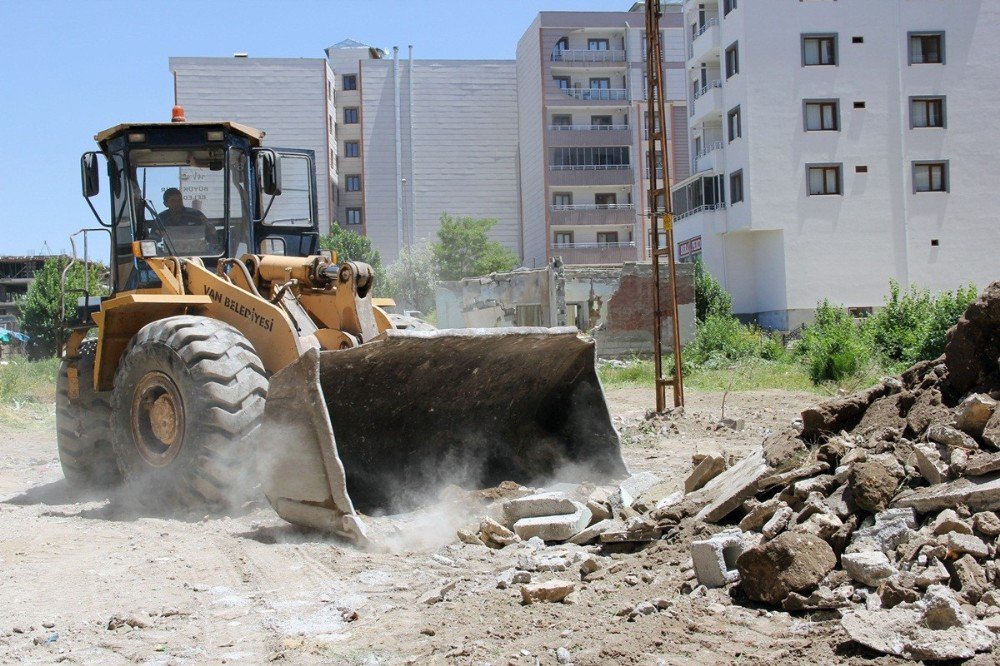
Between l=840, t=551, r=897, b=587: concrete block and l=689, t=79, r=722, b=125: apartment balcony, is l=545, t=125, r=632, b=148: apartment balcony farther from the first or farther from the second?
l=840, t=551, r=897, b=587: concrete block

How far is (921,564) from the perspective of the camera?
446cm

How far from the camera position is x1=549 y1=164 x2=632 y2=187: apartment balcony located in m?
58.9

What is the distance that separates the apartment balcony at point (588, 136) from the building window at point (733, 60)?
57.1 feet

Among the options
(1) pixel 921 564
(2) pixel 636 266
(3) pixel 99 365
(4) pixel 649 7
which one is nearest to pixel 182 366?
(3) pixel 99 365

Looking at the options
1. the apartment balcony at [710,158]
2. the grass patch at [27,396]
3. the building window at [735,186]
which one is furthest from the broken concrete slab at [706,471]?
the apartment balcony at [710,158]

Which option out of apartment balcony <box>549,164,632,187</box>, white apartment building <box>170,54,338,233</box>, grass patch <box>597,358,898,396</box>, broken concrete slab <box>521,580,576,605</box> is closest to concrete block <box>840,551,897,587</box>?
broken concrete slab <box>521,580,576,605</box>

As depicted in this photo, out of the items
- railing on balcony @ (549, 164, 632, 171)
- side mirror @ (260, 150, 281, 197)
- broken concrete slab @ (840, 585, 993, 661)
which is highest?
railing on balcony @ (549, 164, 632, 171)

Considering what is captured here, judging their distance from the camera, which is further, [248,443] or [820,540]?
[248,443]

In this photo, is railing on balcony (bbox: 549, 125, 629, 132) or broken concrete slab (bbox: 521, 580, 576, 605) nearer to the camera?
broken concrete slab (bbox: 521, 580, 576, 605)

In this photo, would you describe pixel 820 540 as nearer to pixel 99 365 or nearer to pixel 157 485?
pixel 157 485

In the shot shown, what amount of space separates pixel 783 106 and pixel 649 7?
28.4 meters

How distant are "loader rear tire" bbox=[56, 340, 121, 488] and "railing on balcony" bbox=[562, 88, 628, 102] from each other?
52808 millimetres

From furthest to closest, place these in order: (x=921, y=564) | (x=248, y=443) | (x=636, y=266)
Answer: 1. (x=636, y=266)
2. (x=248, y=443)
3. (x=921, y=564)

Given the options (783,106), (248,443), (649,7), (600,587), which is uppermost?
(783,106)
